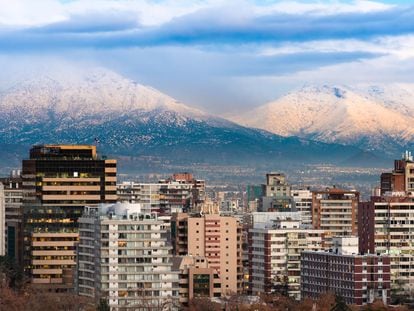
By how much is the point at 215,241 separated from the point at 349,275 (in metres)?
22.9

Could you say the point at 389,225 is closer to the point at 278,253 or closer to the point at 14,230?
the point at 278,253

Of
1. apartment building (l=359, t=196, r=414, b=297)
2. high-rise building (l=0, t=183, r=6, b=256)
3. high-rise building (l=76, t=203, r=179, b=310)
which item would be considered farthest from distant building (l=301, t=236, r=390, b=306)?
high-rise building (l=0, t=183, r=6, b=256)

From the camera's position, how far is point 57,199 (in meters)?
180

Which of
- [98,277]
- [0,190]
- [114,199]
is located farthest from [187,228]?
[98,277]

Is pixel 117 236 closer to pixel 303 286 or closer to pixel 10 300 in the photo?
pixel 10 300

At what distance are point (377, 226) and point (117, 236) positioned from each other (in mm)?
39557

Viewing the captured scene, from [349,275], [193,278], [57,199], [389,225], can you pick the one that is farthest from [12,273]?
[389,225]

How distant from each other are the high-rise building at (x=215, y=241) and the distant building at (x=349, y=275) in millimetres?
13747

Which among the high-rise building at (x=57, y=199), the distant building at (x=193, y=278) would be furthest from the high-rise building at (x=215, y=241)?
the distant building at (x=193, y=278)

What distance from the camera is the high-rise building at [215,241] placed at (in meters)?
173

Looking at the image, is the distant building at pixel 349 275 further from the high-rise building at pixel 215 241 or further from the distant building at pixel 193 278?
the high-rise building at pixel 215 241

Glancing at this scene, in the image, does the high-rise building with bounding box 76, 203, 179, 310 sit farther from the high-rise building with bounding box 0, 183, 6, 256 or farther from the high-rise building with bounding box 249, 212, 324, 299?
the high-rise building with bounding box 0, 183, 6, 256

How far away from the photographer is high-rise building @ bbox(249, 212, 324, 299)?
170 meters

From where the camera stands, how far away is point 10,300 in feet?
465
